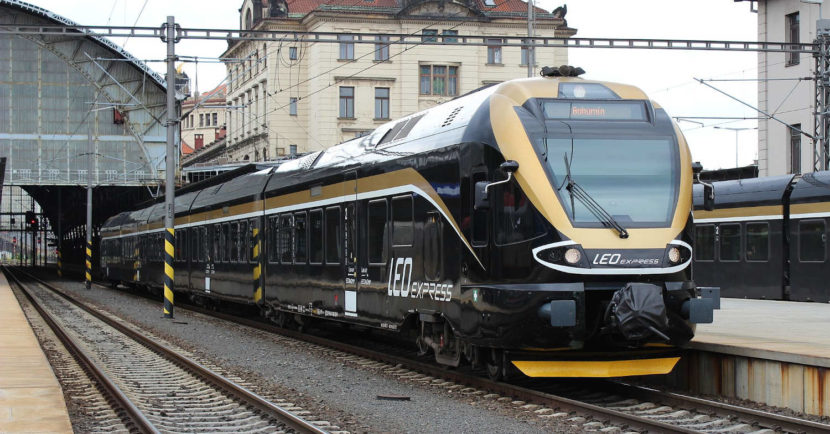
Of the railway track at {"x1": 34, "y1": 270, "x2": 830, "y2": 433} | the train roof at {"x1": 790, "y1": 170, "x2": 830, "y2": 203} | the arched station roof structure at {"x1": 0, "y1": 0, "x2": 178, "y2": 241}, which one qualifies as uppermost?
the arched station roof structure at {"x1": 0, "y1": 0, "x2": 178, "y2": 241}

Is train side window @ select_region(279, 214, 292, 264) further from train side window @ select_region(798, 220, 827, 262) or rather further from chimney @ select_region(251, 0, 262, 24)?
chimney @ select_region(251, 0, 262, 24)

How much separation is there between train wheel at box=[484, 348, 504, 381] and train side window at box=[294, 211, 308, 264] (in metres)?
6.44

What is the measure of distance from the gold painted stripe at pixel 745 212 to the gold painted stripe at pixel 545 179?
1350 centimetres

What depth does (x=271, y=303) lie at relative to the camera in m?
20.9

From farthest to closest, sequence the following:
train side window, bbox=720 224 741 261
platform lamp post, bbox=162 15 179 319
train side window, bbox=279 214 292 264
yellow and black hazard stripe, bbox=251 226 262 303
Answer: platform lamp post, bbox=162 15 179 319 < train side window, bbox=720 224 741 261 < yellow and black hazard stripe, bbox=251 226 262 303 < train side window, bbox=279 214 292 264

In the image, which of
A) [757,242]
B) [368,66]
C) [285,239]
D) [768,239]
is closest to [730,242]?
[757,242]

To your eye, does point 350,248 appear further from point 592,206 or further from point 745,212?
point 745,212

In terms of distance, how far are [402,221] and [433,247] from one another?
1.06m

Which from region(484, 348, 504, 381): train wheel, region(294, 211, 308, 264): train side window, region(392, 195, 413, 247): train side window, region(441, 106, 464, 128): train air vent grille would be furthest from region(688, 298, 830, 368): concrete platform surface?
region(294, 211, 308, 264): train side window

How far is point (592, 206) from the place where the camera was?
10961mm

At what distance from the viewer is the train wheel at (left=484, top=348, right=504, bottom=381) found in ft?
40.0

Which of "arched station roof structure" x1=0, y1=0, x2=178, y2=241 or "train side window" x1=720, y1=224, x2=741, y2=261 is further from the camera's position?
"arched station roof structure" x1=0, y1=0, x2=178, y2=241

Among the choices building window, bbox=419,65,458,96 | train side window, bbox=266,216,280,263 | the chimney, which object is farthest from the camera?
the chimney

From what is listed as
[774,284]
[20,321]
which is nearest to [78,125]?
[20,321]
